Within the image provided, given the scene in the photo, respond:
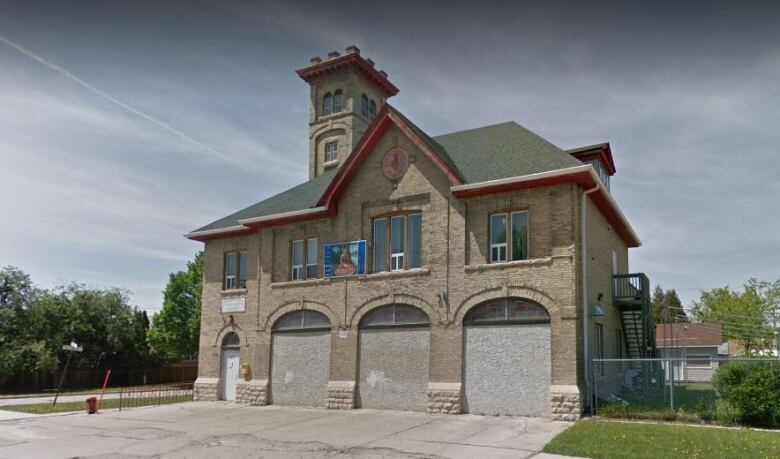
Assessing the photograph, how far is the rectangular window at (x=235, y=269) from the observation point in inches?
1103

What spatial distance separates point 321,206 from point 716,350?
38.0 meters

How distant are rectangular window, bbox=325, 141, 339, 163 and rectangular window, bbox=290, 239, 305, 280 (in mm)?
17477

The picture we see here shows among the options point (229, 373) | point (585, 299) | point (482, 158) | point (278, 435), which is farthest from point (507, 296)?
point (229, 373)

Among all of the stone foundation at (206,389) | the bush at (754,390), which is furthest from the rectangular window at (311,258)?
the bush at (754,390)

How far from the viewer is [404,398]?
21922 mm

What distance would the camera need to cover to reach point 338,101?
4319 cm

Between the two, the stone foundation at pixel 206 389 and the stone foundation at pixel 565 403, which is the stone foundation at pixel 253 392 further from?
the stone foundation at pixel 565 403

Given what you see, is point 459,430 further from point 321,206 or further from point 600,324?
point 321,206

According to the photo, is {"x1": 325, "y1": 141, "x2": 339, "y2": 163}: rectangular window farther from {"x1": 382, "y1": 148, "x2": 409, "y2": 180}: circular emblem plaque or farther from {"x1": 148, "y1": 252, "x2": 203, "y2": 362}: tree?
{"x1": 382, "y1": 148, "x2": 409, "y2": 180}: circular emblem plaque

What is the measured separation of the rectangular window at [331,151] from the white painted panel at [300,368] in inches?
755

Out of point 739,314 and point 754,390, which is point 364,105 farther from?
point 739,314

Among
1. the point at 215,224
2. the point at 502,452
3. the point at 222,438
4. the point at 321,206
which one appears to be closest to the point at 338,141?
the point at 215,224

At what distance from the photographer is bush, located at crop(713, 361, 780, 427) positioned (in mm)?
16125

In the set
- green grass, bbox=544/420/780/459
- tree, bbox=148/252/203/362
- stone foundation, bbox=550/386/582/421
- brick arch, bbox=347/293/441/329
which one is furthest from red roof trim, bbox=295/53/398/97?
green grass, bbox=544/420/780/459
